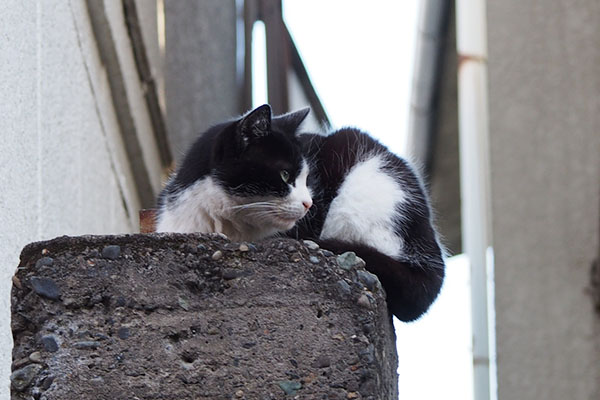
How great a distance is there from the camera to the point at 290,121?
2801 mm

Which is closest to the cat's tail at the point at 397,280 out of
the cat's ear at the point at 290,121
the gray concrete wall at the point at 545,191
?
the cat's ear at the point at 290,121

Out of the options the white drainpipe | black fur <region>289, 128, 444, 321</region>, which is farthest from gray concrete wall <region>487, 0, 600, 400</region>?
black fur <region>289, 128, 444, 321</region>

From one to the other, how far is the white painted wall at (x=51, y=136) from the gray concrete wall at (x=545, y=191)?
2017 millimetres

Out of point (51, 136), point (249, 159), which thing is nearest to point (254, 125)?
point (249, 159)

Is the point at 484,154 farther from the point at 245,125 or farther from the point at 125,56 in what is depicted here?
the point at 245,125

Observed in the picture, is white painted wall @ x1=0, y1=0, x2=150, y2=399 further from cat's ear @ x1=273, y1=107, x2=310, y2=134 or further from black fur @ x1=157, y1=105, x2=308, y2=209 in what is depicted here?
cat's ear @ x1=273, y1=107, x2=310, y2=134

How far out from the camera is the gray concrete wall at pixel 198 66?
229 inches

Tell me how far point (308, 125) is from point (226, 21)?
287 cm

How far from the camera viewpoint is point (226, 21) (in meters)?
5.93

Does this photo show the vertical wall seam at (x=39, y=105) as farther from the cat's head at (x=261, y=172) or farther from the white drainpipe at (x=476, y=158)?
the white drainpipe at (x=476, y=158)

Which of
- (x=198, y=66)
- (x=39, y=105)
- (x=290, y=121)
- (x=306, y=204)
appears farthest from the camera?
A: (x=198, y=66)

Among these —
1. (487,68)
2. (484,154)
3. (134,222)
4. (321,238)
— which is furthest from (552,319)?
(321,238)

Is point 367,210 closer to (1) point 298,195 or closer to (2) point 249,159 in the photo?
(1) point 298,195

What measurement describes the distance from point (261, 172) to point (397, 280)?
496 millimetres
